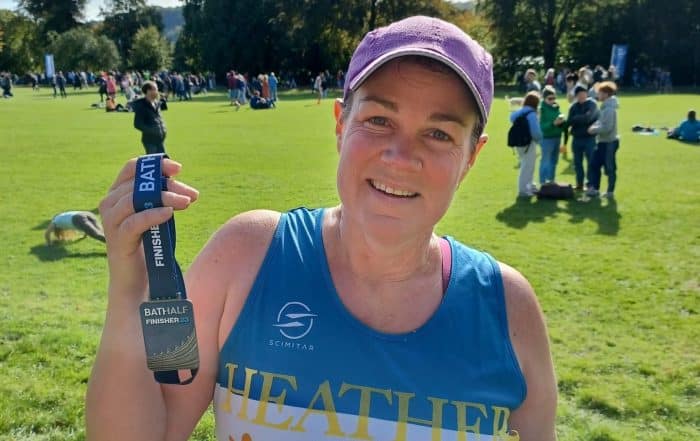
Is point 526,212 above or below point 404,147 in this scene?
below

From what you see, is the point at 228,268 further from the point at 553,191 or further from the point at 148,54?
the point at 148,54

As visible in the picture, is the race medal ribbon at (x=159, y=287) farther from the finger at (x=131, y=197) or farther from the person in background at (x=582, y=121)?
the person in background at (x=582, y=121)

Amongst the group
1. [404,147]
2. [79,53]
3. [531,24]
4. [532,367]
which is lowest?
[532,367]

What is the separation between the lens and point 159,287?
4.55 ft

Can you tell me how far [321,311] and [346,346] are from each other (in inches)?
4.6

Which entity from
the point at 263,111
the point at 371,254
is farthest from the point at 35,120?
the point at 371,254

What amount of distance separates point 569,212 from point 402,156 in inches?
396

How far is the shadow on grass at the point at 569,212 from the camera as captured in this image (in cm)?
1014

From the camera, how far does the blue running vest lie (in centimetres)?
158

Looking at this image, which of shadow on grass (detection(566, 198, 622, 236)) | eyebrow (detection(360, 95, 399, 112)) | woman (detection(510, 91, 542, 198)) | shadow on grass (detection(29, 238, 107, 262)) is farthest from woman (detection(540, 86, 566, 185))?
eyebrow (detection(360, 95, 399, 112))

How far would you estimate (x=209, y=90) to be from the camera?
57531 mm

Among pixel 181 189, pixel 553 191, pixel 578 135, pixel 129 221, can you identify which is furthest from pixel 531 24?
pixel 129 221

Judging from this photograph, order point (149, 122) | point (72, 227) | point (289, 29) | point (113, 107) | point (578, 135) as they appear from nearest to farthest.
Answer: point (72, 227)
point (149, 122)
point (578, 135)
point (113, 107)
point (289, 29)

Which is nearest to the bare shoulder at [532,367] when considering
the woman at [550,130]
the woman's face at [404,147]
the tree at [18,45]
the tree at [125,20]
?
the woman's face at [404,147]
